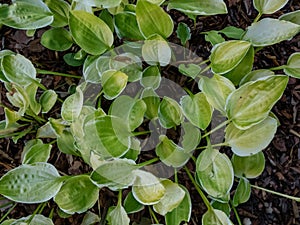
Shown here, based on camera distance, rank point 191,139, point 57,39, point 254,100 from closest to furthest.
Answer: point 254,100 → point 191,139 → point 57,39

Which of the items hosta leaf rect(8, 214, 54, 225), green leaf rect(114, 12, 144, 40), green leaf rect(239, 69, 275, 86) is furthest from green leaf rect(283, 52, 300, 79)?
hosta leaf rect(8, 214, 54, 225)

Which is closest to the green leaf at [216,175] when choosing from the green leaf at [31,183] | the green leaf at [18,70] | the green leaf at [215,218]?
the green leaf at [215,218]

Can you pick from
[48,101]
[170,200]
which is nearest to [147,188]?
[170,200]

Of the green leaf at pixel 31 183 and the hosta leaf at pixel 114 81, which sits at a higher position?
the hosta leaf at pixel 114 81

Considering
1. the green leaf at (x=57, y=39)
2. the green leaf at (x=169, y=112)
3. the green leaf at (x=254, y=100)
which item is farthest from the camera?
the green leaf at (x=57, y=39)

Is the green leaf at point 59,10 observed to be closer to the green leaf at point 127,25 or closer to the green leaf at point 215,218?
the green leaf at point 127,25

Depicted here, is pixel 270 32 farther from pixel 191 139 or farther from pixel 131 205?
pixel 131 205
